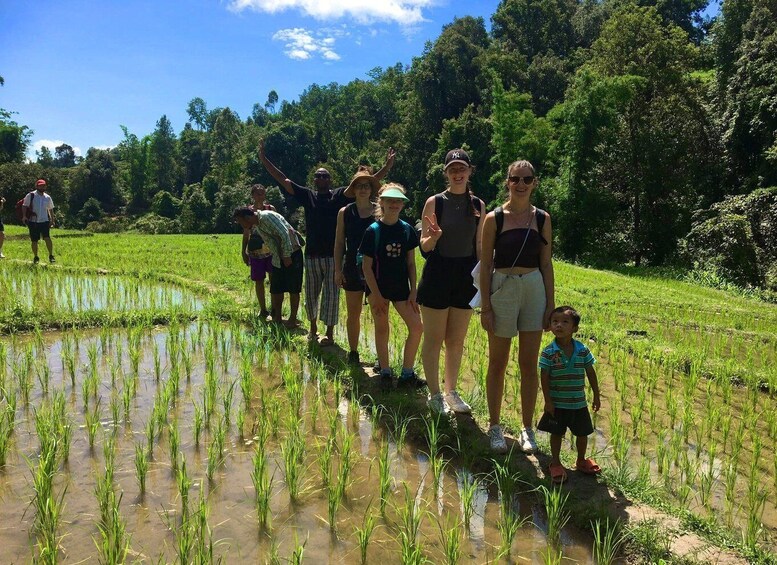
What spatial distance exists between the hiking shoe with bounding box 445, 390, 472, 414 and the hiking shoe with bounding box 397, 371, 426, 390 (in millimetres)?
384

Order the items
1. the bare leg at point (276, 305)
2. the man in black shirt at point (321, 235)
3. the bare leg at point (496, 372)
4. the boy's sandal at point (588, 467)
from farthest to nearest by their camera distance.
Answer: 1. the bare leg at point (276, 305)
2. the man in black shirt at point (321, 235)
3. the bare leg at point (496, 372)
4. the boy's sandal at point (588, 467)

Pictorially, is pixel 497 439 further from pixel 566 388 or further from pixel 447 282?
pixel 447 282

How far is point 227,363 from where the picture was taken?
4988 mm

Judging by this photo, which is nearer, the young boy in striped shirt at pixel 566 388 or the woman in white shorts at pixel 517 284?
the young boy in striped shirt at pixel 566 388

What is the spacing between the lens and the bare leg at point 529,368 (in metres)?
3.41

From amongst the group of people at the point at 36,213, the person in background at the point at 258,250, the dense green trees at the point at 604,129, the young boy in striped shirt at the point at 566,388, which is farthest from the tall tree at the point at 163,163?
the young boy in striped shirt at the point at 566,388

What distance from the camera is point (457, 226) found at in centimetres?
373

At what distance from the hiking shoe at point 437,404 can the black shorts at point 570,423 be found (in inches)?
32.3

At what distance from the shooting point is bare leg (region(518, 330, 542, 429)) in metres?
3.41

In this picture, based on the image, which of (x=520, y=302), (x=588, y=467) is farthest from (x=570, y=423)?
(x=520, y=302)

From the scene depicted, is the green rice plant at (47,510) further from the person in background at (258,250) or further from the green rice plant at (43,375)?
the person in background at (258,250)

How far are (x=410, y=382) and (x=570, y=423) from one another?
1.55 meters

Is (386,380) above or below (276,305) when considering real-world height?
below

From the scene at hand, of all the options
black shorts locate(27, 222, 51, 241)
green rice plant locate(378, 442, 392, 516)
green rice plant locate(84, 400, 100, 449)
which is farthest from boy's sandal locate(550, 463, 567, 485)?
black shorts locate(27, 222, 51, 241)
